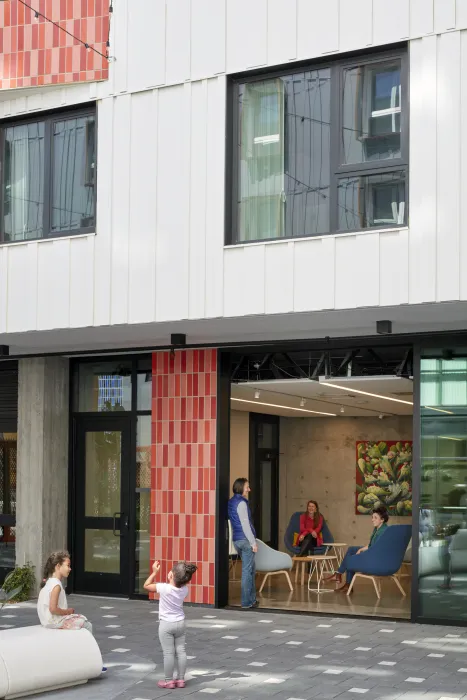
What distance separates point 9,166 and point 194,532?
4814 millimetres

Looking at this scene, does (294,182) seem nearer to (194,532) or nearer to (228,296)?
(228,296)

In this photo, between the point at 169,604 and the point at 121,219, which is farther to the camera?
the point at 121,219

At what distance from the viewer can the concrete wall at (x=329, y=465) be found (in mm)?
18953

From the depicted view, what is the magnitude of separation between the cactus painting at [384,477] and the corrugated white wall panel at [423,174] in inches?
367

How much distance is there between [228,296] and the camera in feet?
34.5

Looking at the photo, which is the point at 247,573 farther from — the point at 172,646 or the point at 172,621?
the point at 172,621

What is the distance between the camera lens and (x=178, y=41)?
11.0 meters

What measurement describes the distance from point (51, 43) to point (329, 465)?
33.2 ft

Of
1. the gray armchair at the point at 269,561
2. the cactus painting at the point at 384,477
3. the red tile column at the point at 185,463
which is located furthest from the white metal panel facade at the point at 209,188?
the cactus painting at the point at 384,477

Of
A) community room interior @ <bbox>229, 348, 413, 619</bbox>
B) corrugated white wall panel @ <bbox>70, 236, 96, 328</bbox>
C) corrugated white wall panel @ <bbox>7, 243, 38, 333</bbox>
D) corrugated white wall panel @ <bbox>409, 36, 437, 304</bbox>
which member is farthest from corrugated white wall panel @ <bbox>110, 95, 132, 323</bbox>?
community room interior @ <bbox>229, 348, 413, 619</bbox>

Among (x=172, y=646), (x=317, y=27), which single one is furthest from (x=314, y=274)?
(x=172, y=646)

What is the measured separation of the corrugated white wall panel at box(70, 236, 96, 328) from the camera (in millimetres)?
11219

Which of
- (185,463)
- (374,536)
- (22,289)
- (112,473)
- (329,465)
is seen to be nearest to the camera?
(22,289)

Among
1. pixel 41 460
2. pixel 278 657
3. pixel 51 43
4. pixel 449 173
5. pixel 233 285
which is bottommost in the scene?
pixel 278 657
